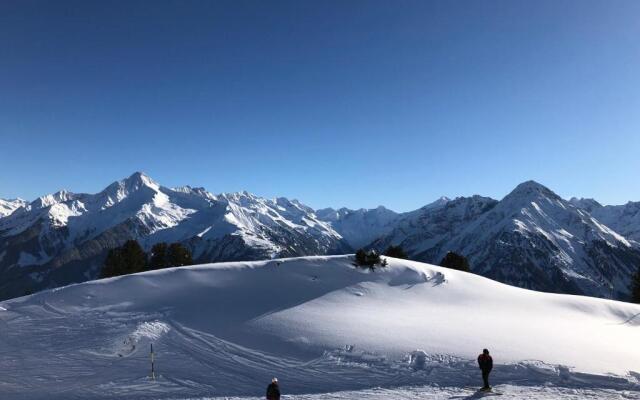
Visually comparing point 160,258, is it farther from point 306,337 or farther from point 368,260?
point 306,337

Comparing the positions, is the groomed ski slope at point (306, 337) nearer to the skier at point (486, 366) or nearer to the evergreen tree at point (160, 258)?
the skier at point (486, 366)

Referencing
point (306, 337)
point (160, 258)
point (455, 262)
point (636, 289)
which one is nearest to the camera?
point (306, 337)

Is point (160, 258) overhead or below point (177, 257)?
below

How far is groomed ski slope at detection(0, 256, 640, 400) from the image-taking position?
19.2m

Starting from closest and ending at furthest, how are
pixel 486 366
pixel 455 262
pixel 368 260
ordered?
pixel 486 366 < pixel 368 260 < pixel 455 262

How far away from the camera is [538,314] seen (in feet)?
105

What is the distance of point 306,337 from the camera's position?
24.2 metres

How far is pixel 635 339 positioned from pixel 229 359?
87.0 ft

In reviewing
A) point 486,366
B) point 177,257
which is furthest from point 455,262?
point 486,366

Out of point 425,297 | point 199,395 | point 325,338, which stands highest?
point 425,297

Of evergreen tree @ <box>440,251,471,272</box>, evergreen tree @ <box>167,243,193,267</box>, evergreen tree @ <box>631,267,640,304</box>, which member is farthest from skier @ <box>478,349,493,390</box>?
evergreen tree @ <box>631,267,640,304</box>

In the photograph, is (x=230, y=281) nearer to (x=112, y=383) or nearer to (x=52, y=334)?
(x=52, y=334)

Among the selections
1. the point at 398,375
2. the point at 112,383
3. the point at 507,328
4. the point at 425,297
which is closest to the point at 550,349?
the point at 507,328

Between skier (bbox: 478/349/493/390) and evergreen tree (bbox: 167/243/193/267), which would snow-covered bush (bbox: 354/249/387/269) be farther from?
evergreen tree (bbox: 167/243/193/267)
